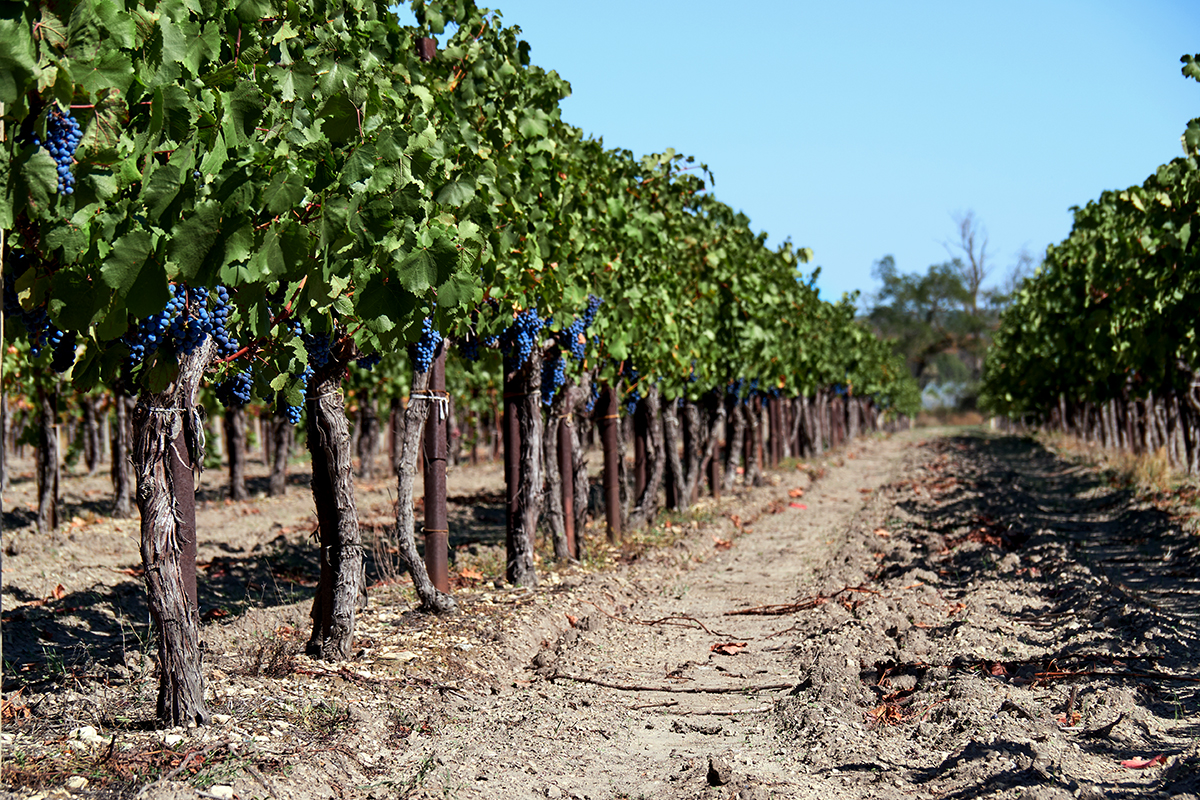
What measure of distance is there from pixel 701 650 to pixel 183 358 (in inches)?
153

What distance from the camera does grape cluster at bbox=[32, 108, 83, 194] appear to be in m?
2.78

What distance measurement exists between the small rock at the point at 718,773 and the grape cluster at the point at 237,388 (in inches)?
111

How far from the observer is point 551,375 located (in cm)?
830

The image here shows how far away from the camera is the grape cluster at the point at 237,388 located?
4891mm

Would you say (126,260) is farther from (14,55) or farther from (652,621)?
(652,621)

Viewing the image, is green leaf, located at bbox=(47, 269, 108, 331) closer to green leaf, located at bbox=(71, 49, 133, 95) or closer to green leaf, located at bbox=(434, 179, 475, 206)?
green leaf, located at bbox=(71, 49, 133, 95)

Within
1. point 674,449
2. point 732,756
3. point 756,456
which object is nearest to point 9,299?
point 732,756

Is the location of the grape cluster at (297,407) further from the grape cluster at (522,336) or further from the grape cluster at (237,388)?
the grape cluster at (522,336)

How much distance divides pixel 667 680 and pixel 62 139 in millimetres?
4336

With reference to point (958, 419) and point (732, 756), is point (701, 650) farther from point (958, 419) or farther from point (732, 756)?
point (958, 419)

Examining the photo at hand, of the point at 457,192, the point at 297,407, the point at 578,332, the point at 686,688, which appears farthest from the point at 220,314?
the point at 578,332

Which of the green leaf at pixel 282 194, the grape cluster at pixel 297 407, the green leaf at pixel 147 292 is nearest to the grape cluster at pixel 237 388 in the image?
the grape cluster at pixel 297 407

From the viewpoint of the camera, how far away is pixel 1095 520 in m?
12.8

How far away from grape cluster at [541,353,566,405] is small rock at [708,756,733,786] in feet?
15.3
